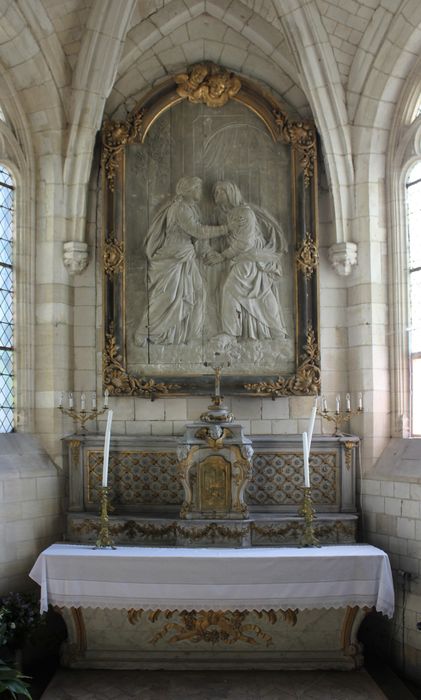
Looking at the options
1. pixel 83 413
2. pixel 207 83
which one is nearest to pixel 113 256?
pixel 83 413

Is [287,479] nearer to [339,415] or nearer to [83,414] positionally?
[339,415]

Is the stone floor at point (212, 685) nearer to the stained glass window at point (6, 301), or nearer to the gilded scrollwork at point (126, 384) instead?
the stained glass window at point (6, 301)

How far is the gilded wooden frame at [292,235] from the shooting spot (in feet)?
27.4

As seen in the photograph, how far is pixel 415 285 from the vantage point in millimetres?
8281

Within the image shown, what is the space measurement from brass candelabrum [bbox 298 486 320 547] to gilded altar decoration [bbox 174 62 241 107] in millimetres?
4265

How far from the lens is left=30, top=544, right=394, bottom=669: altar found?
6.81 m

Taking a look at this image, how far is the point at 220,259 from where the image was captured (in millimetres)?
8523

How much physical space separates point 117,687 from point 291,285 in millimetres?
4201

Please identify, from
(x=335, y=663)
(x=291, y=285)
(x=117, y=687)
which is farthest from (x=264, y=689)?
(x=291, y=285)

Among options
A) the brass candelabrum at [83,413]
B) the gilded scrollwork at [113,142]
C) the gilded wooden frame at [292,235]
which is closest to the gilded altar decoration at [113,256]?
the gilded wooden frame at [292,235]

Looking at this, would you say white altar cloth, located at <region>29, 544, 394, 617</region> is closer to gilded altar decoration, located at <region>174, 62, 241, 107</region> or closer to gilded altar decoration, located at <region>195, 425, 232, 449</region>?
gilded altar decoration, located at <region>195, 425, 232, 449</region>

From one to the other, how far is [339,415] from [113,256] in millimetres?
2825

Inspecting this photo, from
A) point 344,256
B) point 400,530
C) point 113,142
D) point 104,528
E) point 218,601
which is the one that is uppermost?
point 113,142

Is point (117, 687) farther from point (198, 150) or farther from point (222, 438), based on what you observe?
point (198, 150)
